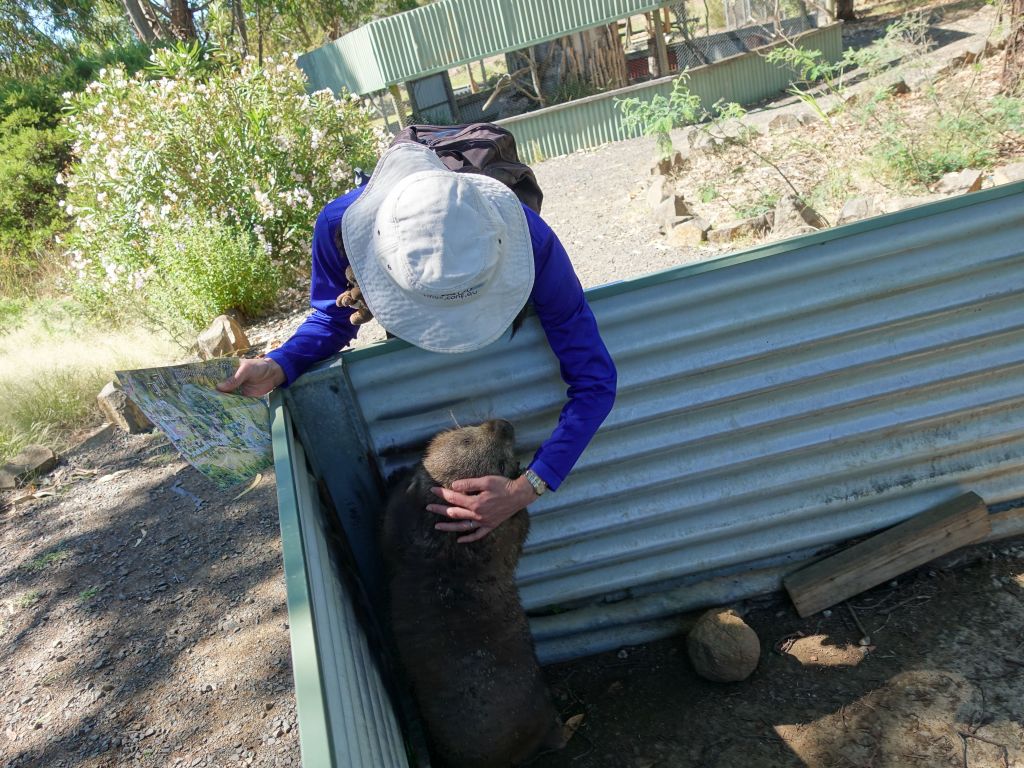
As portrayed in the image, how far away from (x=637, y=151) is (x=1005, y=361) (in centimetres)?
1070

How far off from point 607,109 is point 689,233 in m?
8.34

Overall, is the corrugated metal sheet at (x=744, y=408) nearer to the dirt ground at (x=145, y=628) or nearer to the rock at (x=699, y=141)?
the dirt ground at (x=145, y=628)

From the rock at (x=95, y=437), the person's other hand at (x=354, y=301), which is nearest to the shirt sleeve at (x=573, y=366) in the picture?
the person's other hand at (x=354, y=301)

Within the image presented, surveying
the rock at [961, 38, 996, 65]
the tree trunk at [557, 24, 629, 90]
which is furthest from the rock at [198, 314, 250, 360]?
the tree trunk at [557, 24, 629, 90]

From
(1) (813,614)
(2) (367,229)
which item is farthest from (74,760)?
(1) (813,614)

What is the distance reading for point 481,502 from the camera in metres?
2.57

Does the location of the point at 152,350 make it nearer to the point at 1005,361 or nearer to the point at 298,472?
the point at 298,472

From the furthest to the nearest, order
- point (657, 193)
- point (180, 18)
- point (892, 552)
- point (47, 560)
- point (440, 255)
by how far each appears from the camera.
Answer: point (180, 18) → point (657, 193) → point (47, 560) → point (892, 552) → point (440, 255)

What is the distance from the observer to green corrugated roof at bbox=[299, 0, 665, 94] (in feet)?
46.1

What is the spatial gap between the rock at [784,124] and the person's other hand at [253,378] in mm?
9774

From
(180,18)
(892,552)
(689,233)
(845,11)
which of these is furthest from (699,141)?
(845,11)

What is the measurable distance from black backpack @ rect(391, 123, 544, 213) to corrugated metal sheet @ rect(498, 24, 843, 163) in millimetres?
11968

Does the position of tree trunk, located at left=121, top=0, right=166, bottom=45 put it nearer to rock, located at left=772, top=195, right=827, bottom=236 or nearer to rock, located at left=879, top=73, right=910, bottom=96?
rock, located at left=879, top=73, right=910, bottom=96

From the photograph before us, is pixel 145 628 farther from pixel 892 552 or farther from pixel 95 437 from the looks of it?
pixel 892 552
